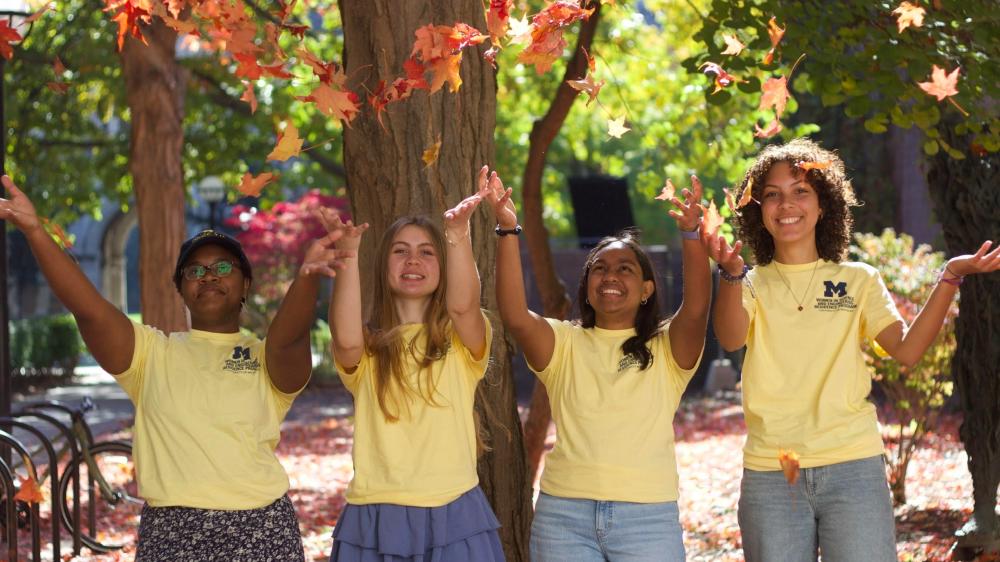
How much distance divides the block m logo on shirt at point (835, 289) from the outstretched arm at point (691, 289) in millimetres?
379

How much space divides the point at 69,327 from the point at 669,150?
53.5 feet

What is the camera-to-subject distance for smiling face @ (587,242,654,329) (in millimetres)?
3990

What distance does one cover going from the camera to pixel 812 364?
3799mm

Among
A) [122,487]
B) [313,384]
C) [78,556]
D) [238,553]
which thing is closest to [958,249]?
[238,553]

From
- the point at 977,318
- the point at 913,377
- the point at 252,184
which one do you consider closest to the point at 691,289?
the point at 252,184

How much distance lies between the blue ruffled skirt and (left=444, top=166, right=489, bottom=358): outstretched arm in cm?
50

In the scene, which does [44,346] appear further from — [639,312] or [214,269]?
[639,312]

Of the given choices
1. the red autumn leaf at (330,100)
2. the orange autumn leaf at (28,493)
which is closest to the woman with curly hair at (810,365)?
the red autumn leaf at (330,100)

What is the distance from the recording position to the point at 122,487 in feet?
33.8

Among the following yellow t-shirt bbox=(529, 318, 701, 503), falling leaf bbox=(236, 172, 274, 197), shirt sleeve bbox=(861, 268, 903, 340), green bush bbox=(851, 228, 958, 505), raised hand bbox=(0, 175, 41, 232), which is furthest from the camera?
green bush bbox=(851, 228, 958, 505)

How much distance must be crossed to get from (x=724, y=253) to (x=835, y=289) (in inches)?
19.0

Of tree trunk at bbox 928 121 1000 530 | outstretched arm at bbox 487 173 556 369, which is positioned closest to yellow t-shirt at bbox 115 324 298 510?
outstretched arm at bbox 487 173 556 369

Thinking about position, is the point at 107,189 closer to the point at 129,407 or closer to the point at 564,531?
the point at 129,407

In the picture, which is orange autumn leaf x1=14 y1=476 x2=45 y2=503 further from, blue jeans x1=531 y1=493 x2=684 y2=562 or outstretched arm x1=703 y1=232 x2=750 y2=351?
outstretched arm x1=703 y1=232 x2=750 y2=351
